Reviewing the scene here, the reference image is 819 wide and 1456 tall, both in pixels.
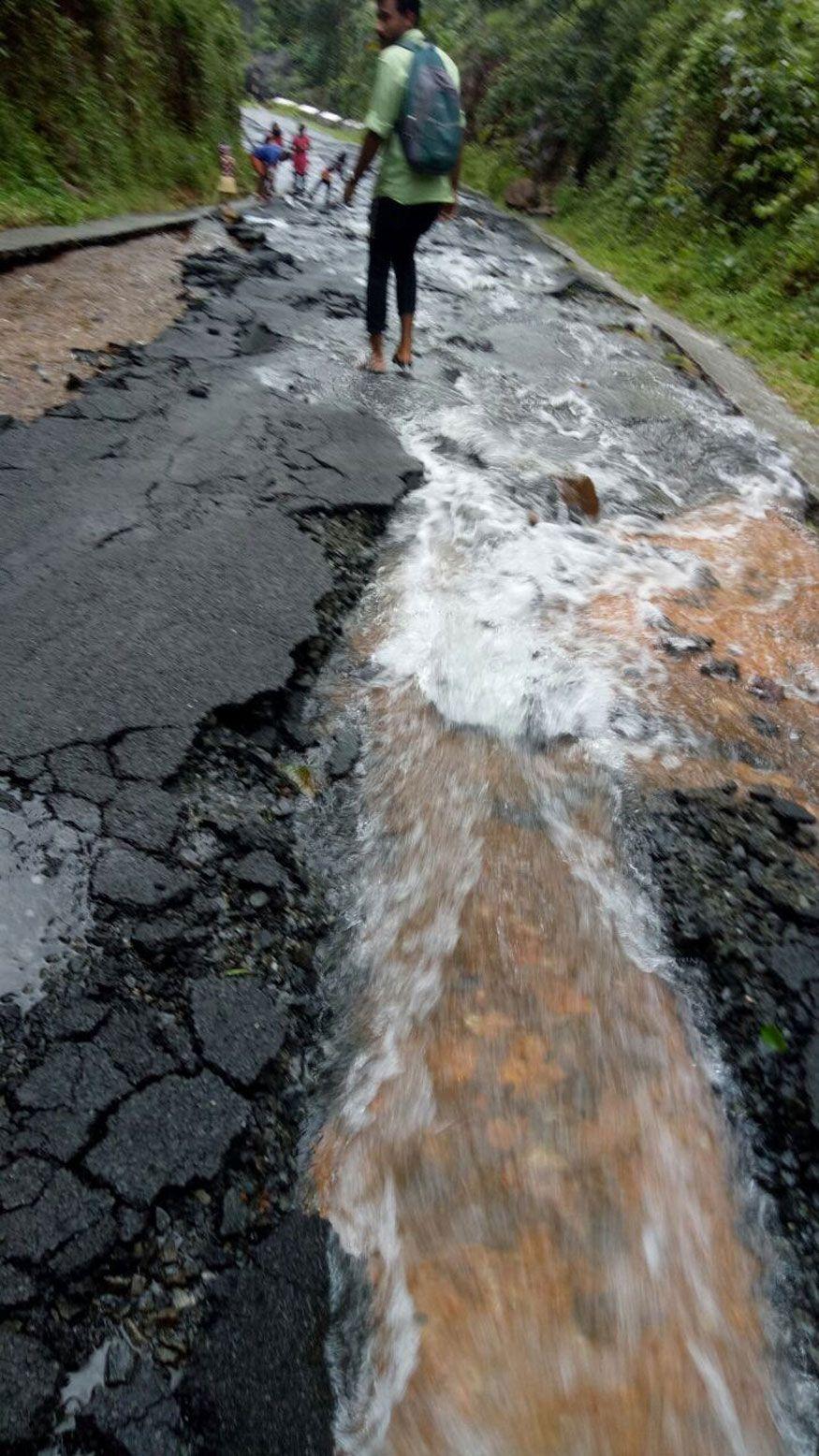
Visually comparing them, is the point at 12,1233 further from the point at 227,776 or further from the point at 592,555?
the point at 592,555

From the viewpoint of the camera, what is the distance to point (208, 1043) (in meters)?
1.98

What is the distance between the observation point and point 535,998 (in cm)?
229

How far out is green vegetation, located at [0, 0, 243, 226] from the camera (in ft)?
24.9

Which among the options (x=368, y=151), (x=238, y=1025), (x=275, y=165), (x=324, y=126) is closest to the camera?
(x=238, y=1025)

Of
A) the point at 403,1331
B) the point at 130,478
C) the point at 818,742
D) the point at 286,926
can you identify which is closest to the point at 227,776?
the point at 286,926

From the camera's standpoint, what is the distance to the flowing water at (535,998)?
166 centimetres

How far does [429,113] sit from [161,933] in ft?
15.6

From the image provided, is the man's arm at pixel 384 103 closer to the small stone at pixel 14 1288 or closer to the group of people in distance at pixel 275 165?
the small stone at pixel 14 1288

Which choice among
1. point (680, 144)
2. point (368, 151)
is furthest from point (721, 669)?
point (680, 144)

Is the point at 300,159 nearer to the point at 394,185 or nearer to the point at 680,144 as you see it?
the point at 680,144

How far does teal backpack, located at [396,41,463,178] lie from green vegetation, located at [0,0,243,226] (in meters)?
3.77

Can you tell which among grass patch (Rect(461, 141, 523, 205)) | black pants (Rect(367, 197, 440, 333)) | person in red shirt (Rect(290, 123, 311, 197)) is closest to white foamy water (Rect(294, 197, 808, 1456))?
black pants (Rect(367, 197, 440, 333))

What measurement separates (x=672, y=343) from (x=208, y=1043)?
8246 mm

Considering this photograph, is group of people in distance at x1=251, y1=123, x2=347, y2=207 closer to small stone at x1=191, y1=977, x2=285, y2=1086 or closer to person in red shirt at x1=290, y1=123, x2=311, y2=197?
person in red shirt at x1=290, y1=123, x2=311, y2=197
